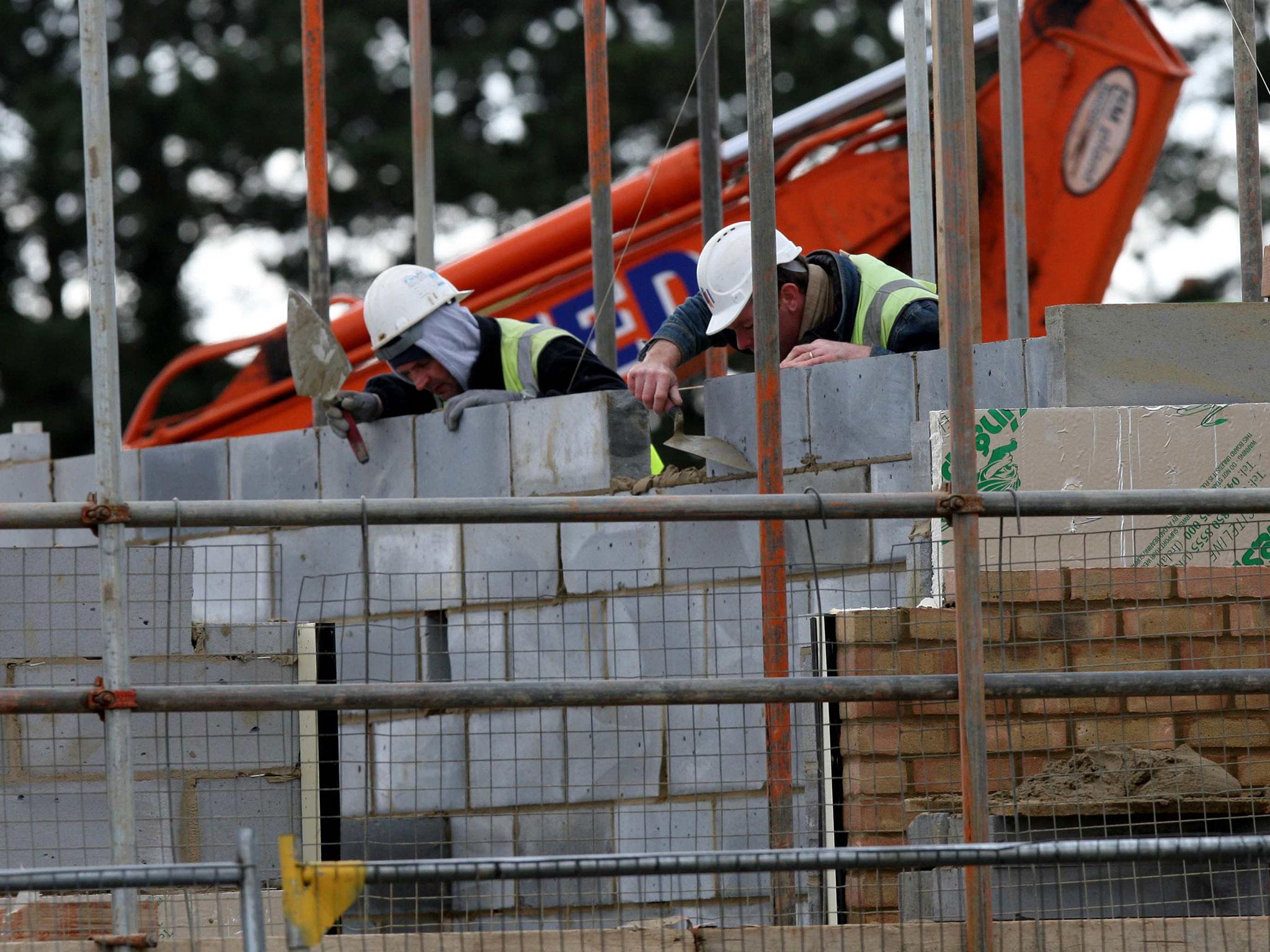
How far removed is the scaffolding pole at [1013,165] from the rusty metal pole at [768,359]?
243cm

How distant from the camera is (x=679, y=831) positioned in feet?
20.8

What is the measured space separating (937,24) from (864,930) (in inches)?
82.9

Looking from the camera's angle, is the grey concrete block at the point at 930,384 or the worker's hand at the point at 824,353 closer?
the grey concrete block at the point at 930,384

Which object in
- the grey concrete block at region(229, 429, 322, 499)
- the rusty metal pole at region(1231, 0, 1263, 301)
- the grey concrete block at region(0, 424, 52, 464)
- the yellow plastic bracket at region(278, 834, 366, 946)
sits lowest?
the yellow plastic bracket at region(278, 834, 366, 946)

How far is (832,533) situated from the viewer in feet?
20.8

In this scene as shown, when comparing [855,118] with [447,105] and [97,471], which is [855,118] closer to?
[97,471]

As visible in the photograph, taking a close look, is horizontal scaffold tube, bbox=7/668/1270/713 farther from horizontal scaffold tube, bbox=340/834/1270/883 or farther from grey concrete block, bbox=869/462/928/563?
grey concrete block, bbox=869/462/928/563

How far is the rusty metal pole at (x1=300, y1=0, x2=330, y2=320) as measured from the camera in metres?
8.24

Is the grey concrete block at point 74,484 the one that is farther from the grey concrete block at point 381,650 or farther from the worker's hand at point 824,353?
the worker's hand at point 824,353

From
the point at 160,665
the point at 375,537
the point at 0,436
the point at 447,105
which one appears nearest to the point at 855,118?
the point at 375,537

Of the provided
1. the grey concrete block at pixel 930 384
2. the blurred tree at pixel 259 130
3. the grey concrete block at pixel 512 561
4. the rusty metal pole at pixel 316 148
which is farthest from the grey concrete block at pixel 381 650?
the blurred tree at pixel 259 130

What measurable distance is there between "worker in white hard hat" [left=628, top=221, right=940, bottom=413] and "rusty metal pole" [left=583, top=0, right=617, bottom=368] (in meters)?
0.83

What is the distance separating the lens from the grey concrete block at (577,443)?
658cm

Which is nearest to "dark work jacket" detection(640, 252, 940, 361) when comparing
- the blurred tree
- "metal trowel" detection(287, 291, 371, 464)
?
"metal trowel" detection(287, 291, 371, 464)
